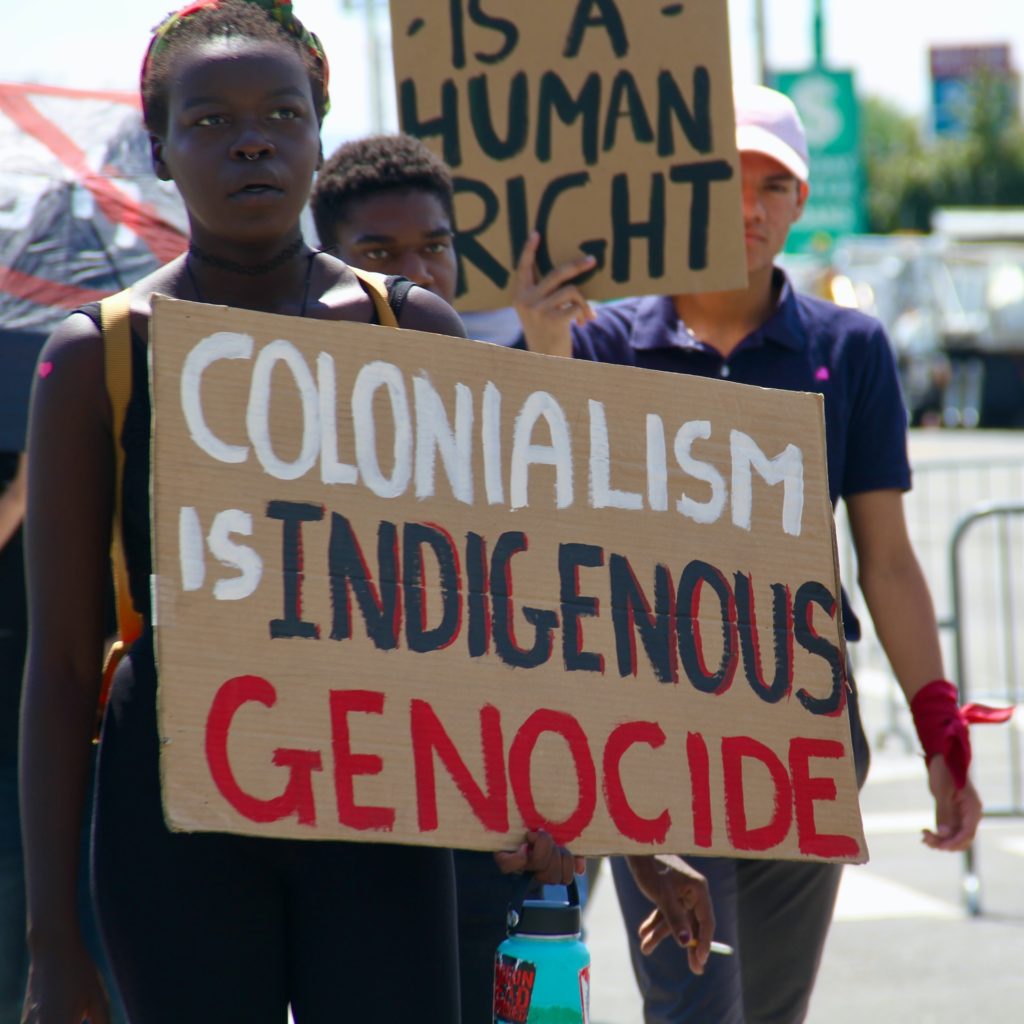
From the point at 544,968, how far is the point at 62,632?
680 mm

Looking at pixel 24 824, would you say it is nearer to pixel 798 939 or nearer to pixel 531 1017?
pixel 531 1017

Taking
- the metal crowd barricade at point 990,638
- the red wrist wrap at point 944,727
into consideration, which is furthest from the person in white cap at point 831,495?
the metal crowd barricade at point 990,638

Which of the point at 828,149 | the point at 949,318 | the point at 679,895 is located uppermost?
the point at 828,149

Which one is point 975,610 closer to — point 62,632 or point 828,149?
point 828,149

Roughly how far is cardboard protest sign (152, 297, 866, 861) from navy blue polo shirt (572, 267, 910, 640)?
76 cm

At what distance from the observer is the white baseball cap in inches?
130

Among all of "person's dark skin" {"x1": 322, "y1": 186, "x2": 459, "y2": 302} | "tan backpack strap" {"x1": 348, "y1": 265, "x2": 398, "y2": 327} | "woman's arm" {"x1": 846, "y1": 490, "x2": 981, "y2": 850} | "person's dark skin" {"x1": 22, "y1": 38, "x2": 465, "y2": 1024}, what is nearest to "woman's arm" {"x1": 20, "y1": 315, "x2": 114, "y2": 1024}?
"person's dark skin" {"x1": 22, "y1": 38, "x2": 465, "y2": 1024}

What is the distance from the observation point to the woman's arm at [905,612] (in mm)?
3166

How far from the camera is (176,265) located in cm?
216

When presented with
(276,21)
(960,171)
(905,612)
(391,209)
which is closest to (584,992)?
(276,21)

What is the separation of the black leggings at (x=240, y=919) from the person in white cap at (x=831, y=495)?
1.05 metres

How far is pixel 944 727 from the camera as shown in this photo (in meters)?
3.12

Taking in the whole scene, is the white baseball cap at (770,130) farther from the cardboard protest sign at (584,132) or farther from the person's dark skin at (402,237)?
the person's dark skin at (402,237)

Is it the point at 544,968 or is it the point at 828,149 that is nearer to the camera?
the point at 544,968
